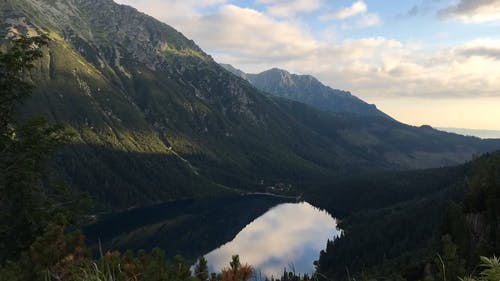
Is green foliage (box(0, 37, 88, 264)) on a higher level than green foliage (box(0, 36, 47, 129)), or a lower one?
lower

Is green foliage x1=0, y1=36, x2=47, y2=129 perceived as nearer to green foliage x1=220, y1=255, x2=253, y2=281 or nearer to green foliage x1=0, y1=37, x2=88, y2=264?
green foliage x1=0, y1=37, x2=88, y2=264

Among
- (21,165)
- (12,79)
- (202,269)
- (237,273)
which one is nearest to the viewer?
(237,273)

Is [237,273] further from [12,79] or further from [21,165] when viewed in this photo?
[12,79]

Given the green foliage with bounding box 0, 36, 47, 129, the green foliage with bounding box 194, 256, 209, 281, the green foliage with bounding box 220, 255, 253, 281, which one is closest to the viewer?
the green foliage with bounding box 220, 255, 253, 281

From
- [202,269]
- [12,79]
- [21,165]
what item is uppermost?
[12,79]

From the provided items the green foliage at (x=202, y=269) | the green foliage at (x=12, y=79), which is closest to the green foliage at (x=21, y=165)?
the green foliage at (x=12, y=79)

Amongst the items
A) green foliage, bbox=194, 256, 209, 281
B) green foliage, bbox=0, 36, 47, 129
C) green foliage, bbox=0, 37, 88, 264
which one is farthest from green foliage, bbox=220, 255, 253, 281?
green foliage, bbox=0, 36, 47, 129

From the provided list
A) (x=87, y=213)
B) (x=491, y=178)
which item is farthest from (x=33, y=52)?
(x=491, y=178)

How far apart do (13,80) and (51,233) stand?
44.7 ft

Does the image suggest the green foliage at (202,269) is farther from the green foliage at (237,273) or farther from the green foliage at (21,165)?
the green foliage at (21,165)

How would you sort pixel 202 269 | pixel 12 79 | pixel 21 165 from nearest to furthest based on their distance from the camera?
pixel 202 269 < pixel 21 165 < pixel 12 79

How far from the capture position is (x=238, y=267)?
11414 millimetres

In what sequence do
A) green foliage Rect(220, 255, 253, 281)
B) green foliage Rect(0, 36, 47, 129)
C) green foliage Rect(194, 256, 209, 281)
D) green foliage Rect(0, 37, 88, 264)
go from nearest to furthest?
green foliage Rect(220, 255, 253, 281)
green foliage Rect(194, 256, 209, 281)
green foliage Rect(0, 37, 88, 264)
green foliage Rect(0, 36, 47, 129)

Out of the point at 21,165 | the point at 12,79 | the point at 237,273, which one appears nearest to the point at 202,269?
the point at 237,273
